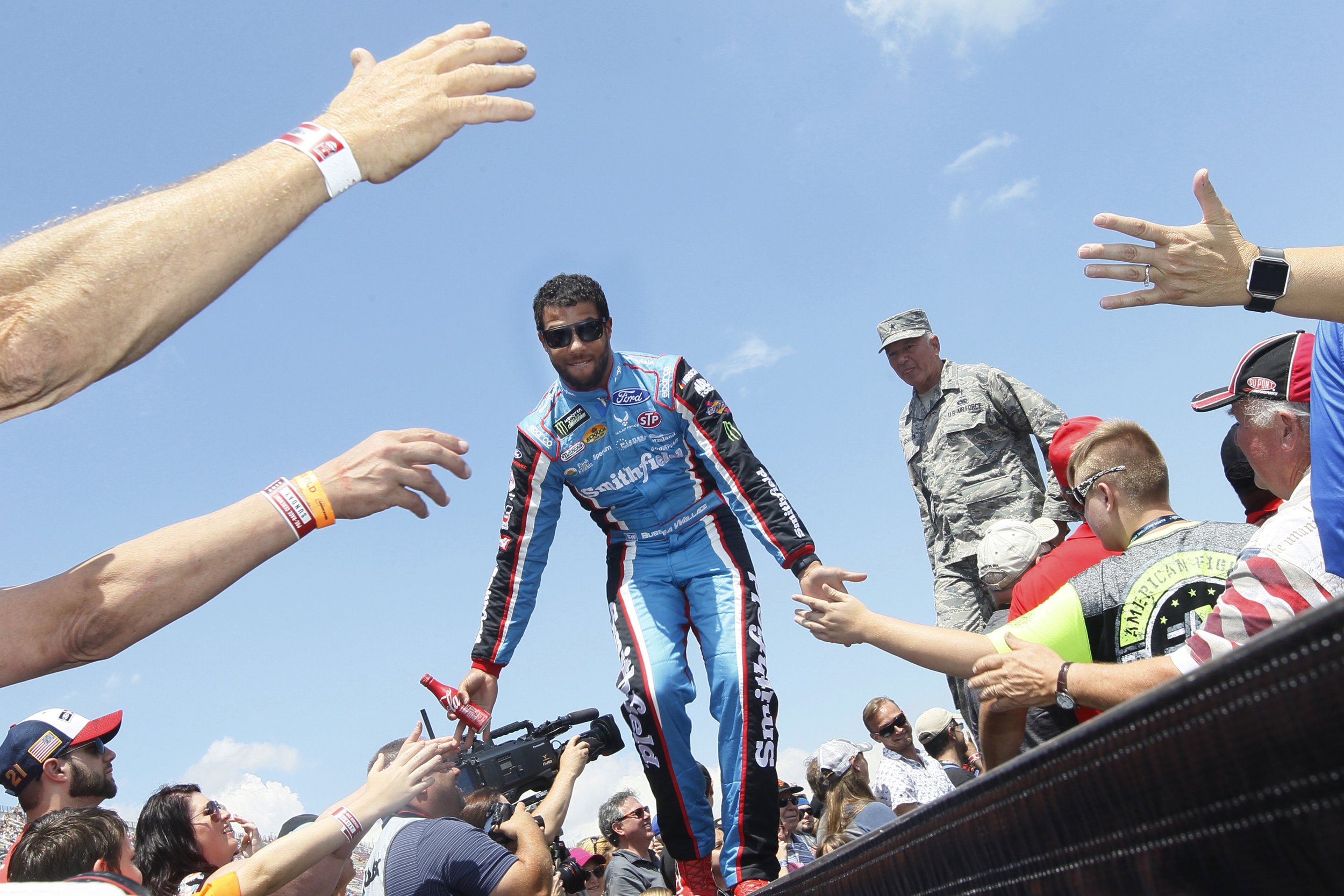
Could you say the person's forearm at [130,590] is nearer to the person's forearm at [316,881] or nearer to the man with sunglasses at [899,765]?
the person's forearm at [316,881]

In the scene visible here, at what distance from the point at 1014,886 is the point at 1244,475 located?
11.7 feet

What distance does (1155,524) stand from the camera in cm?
333

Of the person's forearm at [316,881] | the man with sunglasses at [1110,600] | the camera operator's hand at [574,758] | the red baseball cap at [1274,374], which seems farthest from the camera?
the camera operator's hand at [574,758]

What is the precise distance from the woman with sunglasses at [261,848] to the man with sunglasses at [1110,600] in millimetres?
1786

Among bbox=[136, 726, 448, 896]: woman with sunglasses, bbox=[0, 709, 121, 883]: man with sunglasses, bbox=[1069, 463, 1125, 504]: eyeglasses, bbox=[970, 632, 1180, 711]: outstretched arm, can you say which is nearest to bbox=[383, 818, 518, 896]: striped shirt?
bbox=[136, 726, 448, 896]: woman with sunglasses

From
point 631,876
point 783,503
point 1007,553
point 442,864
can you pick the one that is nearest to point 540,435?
point 783,503

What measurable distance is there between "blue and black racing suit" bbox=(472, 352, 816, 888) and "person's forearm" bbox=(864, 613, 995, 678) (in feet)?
3.30

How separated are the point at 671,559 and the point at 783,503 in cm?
62

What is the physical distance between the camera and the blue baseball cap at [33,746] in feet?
14.6

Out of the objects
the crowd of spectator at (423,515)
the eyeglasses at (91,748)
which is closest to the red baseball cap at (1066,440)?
the crowd of spectator at (423,515)

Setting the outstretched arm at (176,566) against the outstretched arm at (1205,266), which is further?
the outstretched arm at (1205,266)

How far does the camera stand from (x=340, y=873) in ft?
14.5

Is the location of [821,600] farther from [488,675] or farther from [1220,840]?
[1220,840]

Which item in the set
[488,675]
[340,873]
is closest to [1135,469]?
[488,675]
